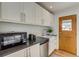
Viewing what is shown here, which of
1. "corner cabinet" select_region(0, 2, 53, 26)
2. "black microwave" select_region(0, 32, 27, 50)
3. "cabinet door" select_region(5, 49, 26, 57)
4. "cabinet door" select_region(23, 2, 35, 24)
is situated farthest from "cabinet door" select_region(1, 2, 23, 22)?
"cabinet door" select_region(5, 49, 26, 57)

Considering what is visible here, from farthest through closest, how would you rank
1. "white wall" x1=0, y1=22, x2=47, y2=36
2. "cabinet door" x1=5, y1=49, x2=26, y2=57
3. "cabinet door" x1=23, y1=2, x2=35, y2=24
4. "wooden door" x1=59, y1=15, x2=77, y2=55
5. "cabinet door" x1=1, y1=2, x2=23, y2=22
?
"wooden door" x1=59, y1=15, x2=77, y2=55 → "cabinet door" x1=23, y1=2, x2=35, y2=24 → "white wall" x1=0, y1=22, x2=47, y2=36 → "cabinet door" x1=1, y1=2, x2=23, y2=22 → "cabinet door" x1=5, y1=49, x2=26, y2=57

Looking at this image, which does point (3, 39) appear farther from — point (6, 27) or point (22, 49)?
point (6, 27)

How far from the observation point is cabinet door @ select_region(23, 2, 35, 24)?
2.03m

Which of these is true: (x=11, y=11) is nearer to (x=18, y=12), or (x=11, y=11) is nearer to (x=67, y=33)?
(x=18, y=12)

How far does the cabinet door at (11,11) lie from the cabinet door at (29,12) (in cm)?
20

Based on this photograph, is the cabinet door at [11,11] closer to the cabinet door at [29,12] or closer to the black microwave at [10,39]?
the cabinet door at [29,12]

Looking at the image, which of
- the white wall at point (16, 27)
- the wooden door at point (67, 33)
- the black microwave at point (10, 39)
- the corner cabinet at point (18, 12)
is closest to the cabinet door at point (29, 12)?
the corner cabinet at point (18, 12)

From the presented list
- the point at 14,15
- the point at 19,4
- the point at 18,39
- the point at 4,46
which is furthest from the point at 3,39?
the point at 19,4

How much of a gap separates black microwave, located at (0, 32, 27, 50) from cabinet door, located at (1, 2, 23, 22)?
13.1 inches

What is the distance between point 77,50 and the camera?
3.39 m

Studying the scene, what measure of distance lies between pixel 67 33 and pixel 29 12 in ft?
8.19

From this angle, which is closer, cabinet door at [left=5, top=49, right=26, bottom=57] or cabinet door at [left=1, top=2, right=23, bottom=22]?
cabinet door at [left=5, top=49, right=26, bottom=57]

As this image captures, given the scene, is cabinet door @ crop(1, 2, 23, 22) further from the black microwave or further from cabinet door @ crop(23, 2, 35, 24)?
the black microwave

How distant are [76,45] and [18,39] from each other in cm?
286
